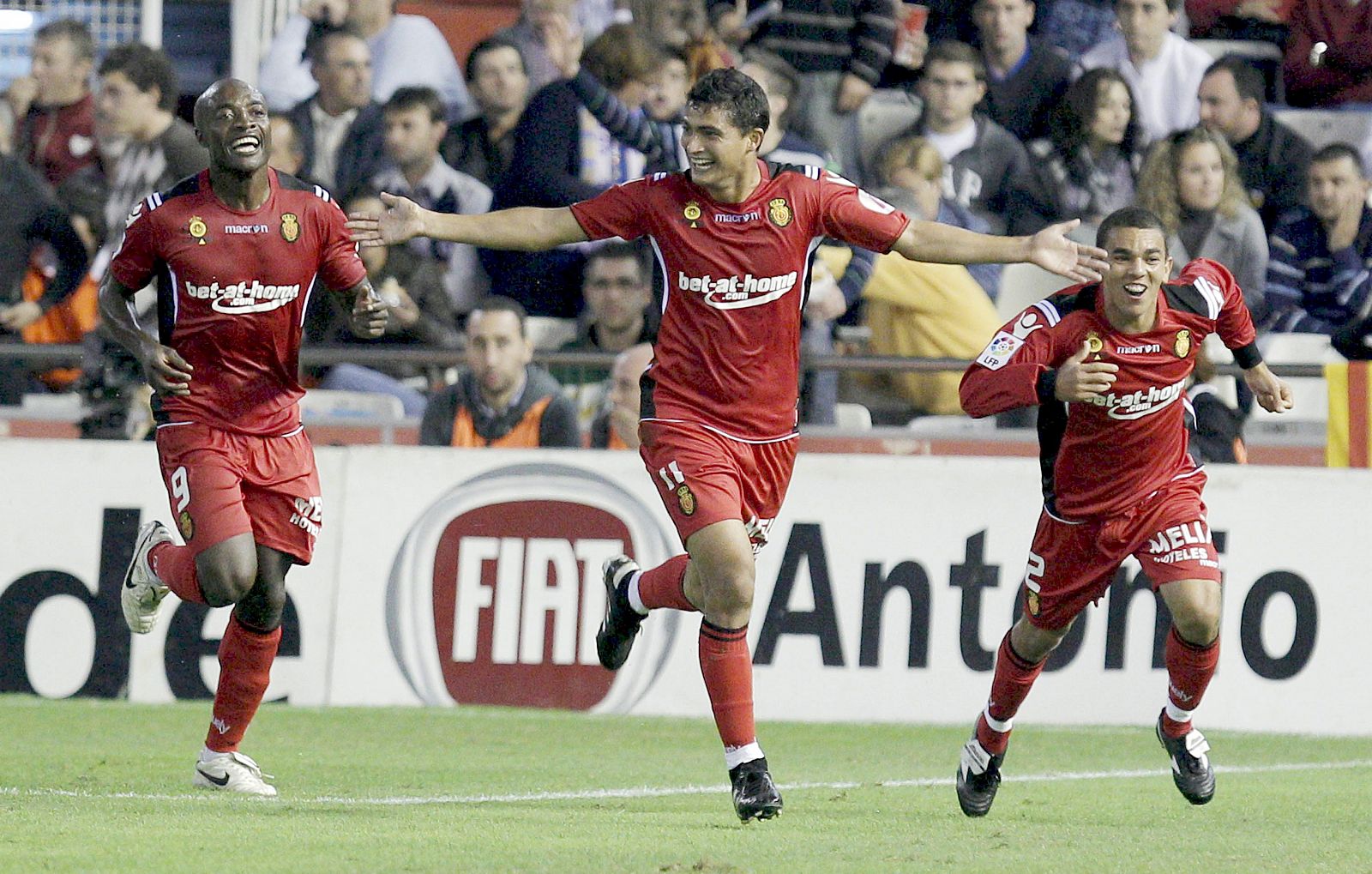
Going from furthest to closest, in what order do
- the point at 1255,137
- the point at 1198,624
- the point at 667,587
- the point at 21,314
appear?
the point at 1255,137 < the point at 21,314 < the point at 667,587 < the point at 1198,624

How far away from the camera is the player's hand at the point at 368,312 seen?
298 inches

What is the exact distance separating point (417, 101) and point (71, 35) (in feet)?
8.74

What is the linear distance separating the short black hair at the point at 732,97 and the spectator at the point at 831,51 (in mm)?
6142

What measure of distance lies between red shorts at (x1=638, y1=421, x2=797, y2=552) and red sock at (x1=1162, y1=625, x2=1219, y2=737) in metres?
1.55

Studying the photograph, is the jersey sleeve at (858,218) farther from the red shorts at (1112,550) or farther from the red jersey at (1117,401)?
the red shorts at (1112,550)

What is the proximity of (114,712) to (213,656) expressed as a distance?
640mm

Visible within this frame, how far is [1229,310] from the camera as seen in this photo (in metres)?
7.62

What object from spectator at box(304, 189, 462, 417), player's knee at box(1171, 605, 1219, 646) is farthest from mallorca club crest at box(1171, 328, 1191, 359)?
spectator at box(304, 189, 462, 417)

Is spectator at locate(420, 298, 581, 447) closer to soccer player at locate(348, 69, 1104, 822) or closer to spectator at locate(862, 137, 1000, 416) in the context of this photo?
spectator at locate(862, 137, 1000, 416)

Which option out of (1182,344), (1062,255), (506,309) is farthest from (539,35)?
(1062,255)

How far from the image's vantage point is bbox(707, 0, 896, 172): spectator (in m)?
13.1

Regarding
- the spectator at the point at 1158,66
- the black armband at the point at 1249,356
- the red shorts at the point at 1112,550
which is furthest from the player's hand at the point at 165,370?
the spectator at the point at 1158,66

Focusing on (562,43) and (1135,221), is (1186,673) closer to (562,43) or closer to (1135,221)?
(1135,221)

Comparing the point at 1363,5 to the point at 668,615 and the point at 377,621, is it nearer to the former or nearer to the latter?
the point at 668,615
